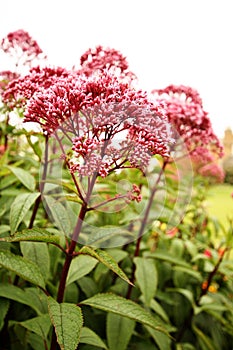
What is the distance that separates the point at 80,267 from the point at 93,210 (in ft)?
0.91

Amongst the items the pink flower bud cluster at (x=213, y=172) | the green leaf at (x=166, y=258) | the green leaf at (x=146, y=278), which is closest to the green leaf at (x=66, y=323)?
the green leaf at (x=146, y=278)

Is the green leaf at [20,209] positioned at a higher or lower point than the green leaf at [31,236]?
Answer: higher

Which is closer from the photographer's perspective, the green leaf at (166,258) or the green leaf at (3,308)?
the green leaf at (3,308)

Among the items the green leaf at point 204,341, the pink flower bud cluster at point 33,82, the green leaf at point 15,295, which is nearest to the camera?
the pink flower bud cluster at point 33,82

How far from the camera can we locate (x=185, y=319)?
2.77 meters

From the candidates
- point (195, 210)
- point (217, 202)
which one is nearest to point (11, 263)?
point (195, 210)

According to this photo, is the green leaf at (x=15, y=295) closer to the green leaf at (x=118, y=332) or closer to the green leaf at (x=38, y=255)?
the green leaf at (x=38, y=255)

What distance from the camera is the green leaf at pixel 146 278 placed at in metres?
2.02

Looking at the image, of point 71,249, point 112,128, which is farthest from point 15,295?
point 112,128

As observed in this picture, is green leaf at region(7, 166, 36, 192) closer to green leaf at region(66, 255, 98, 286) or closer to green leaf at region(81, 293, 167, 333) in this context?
green leaf at region(66, 255, 98, 286)

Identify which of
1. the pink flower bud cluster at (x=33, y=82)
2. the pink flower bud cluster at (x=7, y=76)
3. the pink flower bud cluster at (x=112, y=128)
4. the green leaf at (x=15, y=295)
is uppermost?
the pink flower bud cluster at (x=7, y=76)

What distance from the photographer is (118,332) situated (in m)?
1.94

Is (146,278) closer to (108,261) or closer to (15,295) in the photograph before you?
(15,295)

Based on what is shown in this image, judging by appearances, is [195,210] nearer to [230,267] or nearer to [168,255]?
[230,267]
